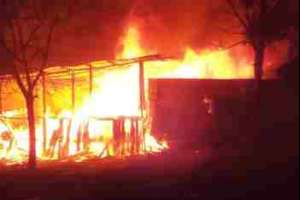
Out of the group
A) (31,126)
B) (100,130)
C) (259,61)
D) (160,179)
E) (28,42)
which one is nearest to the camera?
(160,179)

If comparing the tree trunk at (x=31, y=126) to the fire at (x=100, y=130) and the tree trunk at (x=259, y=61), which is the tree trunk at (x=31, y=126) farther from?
the tree trunk at (x=259, y=61)

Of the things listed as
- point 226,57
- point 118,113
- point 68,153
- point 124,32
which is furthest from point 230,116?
point 124,32

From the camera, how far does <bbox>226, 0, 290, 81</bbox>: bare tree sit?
2383cm

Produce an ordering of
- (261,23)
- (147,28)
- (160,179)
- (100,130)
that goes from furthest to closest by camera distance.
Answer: (147,28) → (261,23) → (100,130) → (160,179)

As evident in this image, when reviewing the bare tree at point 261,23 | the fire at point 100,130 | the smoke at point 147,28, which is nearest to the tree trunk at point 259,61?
the bare tree at point 261,23

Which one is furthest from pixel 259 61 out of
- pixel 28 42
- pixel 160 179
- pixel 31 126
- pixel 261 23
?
pixel 31 126

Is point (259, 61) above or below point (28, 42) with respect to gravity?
below

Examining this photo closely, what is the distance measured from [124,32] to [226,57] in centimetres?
967

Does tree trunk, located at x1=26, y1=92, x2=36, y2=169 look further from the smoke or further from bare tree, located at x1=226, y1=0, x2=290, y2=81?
the smoke

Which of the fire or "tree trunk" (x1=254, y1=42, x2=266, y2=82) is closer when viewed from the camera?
the fire

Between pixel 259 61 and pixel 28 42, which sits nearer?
pixel 28 42

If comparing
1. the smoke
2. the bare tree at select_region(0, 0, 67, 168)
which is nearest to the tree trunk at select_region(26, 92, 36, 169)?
the bare tree at select_region(0, 0, 67, 168)

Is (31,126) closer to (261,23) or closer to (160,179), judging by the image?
(160,179)

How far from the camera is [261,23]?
25.5 m
